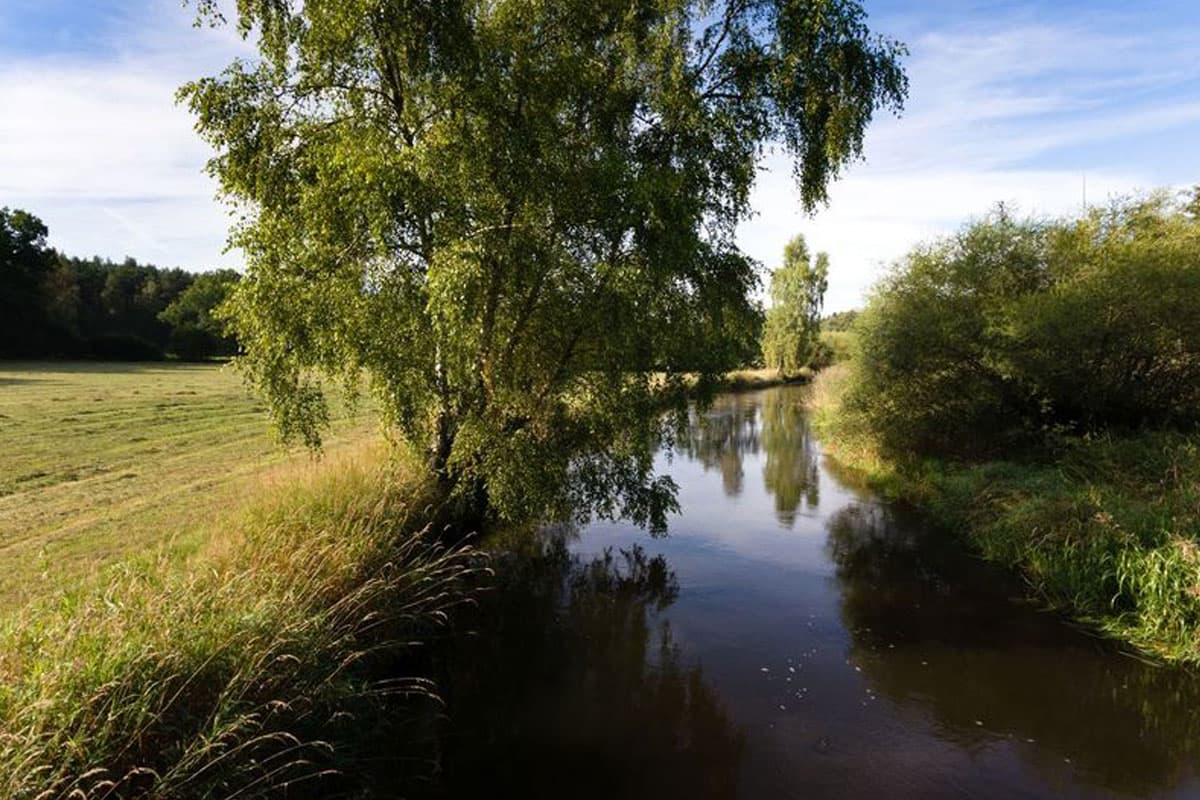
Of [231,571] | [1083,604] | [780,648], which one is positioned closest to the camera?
[231,571]

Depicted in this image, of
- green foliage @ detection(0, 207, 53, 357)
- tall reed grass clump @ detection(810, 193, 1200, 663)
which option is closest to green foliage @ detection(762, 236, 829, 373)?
tall reed grass clump @ detection(810, 193, 1200, 663)

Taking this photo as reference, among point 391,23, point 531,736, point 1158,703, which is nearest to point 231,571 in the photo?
point 531,736

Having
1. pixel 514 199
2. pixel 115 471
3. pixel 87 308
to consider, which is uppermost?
pixel 87 308

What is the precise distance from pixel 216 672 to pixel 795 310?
157 ft

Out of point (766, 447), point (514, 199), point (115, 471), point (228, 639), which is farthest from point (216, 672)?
point (766, 447)

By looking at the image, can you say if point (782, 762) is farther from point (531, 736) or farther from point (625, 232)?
point (625, 232)

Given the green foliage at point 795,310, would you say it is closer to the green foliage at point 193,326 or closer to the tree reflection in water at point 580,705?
the tree reflection in water at point 580,705

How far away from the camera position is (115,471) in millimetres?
15633

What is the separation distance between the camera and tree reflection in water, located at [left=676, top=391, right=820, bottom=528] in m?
17.9

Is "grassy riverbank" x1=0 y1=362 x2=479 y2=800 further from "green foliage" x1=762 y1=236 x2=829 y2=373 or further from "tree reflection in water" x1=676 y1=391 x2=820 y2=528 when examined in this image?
"green foliage" x1=762 y1=236 x2=829 y2=373

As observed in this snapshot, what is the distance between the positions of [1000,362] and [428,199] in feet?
45.2

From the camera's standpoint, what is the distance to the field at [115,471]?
31.1ft

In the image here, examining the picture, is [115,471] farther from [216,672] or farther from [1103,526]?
[1103,526]

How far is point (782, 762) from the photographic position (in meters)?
6.70
